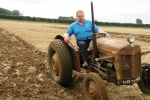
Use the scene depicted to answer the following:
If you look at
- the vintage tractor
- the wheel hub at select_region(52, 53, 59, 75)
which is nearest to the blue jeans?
the vintage tractor

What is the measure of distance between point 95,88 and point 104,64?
81 centimetres

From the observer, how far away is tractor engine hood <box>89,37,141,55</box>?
4430 millimetres

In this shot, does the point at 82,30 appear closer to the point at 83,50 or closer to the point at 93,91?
the point at 83,50

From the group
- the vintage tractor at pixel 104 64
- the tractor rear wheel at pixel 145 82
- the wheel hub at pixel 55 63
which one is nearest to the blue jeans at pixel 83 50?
the vintage tractor at pixel 104 64

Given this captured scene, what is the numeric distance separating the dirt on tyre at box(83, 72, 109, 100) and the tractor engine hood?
1.93ft

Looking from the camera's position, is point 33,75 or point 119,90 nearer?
point 119,90

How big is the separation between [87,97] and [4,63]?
141 inches

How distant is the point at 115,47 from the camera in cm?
456

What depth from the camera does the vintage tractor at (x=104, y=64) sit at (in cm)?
443

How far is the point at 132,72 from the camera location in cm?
447

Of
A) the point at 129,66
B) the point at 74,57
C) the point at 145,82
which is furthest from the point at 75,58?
the point at 145,82

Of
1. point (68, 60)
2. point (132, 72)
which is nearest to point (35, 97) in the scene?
point (68, 60)

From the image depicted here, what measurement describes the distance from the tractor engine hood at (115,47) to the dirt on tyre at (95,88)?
0.59 metres

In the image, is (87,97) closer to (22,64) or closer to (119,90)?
(119,90)
